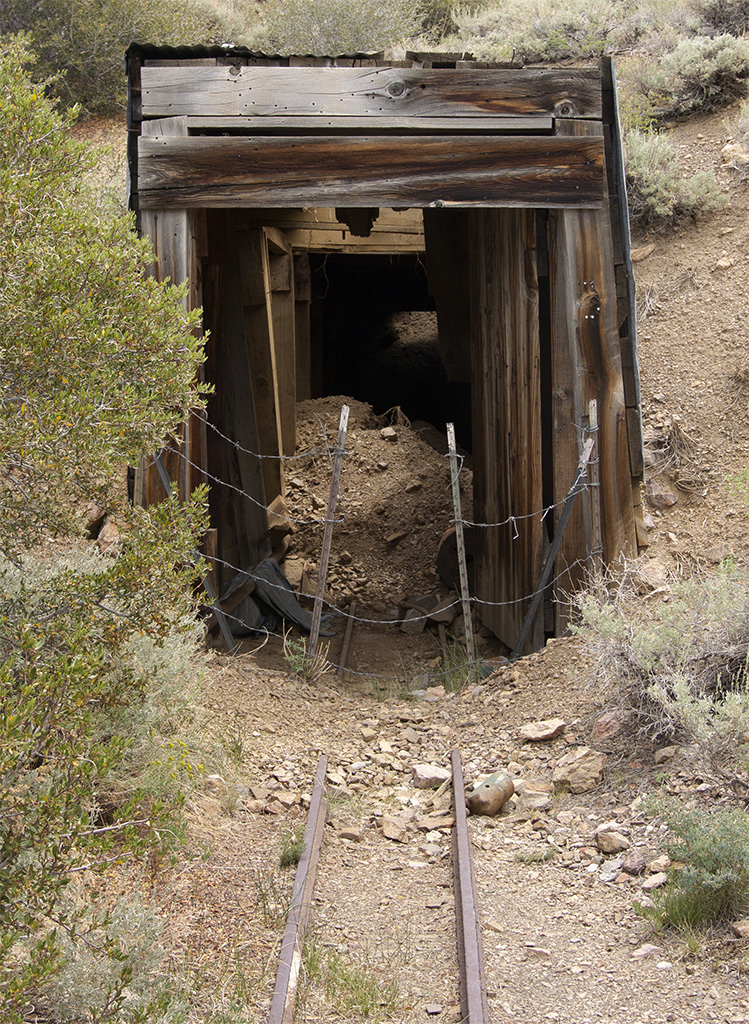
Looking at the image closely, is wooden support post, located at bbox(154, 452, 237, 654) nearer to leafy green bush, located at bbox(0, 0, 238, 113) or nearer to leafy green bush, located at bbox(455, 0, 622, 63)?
leafy green bush, located at bbox(455, 0, 622, 63)

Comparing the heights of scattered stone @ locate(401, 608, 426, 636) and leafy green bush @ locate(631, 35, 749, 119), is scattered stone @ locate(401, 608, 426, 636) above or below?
below

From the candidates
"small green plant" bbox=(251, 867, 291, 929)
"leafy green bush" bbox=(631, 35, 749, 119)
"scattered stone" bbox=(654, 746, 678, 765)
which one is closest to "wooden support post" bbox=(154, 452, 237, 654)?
"small green plant" bbox=(251, 867, 291, 929)

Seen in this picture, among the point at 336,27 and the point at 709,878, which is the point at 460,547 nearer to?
the point at 709,878

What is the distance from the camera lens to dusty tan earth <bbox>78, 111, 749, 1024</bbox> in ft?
11.2

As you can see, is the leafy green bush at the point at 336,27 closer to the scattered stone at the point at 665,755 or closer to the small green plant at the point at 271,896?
the scattered stone at the point at 665,755

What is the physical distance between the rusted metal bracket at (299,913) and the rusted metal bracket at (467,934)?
616 mm

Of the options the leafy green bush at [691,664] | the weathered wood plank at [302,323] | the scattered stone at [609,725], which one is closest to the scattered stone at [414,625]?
the leafy green bush at [691,664]

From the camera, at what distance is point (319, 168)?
21.7ft

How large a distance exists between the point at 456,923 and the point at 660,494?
475cm

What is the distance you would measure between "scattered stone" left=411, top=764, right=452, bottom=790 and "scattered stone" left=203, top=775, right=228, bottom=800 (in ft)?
3.69

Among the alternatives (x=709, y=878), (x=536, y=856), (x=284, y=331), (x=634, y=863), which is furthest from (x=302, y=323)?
(x=709, y=878)


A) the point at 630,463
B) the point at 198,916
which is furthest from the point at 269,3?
Result: the point at 198,916

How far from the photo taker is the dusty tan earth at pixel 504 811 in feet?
11.2

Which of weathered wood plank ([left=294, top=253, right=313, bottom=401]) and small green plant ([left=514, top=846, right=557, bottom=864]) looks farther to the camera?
weathered wood plank ([left=294, top=253, right=313, bottom=401])
